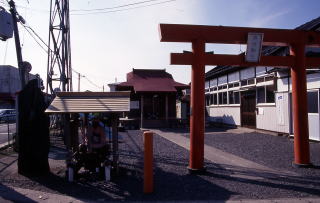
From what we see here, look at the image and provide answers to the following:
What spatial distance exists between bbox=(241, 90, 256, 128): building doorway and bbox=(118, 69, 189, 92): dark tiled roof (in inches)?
205

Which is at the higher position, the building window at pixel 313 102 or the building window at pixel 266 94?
the building window at pixel 266 94

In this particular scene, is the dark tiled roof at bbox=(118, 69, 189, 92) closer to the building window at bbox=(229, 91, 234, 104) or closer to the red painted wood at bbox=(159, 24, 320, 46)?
the building window at bbox=(229, 91, 234, 104)

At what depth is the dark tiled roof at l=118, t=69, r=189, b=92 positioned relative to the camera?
22172 mm

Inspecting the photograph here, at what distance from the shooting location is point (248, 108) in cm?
1838

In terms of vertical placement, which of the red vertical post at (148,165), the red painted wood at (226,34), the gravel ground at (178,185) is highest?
the red painted wood at (226,34)

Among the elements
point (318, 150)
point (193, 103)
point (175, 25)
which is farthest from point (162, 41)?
point (318, 150)

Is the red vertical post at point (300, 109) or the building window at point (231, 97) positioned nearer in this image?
the red vertical post at point (300, 109)

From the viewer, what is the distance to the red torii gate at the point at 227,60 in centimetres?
783

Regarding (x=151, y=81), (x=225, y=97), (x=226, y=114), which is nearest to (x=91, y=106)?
(x=226, y=114)

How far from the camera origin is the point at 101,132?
7703 mm

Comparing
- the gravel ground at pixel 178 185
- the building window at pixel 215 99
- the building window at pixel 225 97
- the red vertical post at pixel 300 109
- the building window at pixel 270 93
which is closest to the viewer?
the gravel ground at pixel 178 185

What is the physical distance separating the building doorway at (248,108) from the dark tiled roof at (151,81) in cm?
521

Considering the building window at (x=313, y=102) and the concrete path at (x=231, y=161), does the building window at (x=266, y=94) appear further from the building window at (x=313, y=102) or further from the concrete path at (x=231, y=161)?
the concrete path at (x=231, y=161)

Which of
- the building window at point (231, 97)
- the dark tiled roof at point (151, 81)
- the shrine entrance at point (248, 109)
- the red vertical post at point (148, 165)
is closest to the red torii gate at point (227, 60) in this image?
the red vertical post at point (148, 165)
